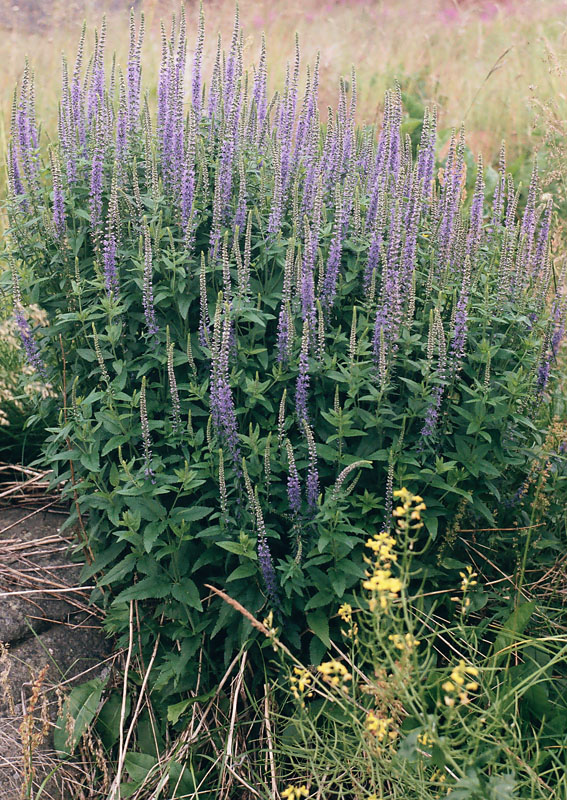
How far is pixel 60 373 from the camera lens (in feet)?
11.5

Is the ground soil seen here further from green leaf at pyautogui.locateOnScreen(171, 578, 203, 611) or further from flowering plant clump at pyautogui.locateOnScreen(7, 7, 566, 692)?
green leaf at pyautogui.locateOnScreen(171, 578, 203, 611)

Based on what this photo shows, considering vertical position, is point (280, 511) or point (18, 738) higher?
point (280, 511)

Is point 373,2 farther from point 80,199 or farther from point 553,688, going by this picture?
point 553,688

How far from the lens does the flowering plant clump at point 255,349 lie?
9.46 ft

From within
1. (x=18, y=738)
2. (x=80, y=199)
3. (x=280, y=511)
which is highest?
(x=80, y=199)

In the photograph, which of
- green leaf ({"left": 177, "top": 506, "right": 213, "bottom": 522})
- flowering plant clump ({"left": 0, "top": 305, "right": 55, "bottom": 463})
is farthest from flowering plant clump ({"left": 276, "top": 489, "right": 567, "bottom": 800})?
flowering plant clump ({"left": 0, "top": 305, "right": 55, "bottom": 463})

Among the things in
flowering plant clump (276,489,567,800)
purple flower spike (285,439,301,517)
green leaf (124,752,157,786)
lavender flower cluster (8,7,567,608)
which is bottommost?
green leaf (124,752,157,786)

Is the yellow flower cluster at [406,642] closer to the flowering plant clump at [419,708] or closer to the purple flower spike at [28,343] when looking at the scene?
the flowering plant clump at [419,708]

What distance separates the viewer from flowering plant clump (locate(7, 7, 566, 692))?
288cm

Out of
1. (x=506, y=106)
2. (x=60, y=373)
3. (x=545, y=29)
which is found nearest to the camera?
(x=60, y=373)

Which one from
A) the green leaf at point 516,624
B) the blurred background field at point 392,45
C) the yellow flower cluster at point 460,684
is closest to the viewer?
the yellow flower cluster at point 460,684

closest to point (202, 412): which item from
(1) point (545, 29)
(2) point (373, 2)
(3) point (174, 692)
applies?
(3) point (174, 692)

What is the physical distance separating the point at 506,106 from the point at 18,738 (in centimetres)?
890

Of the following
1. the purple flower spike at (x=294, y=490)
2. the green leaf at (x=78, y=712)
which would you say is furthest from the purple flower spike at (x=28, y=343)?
the green leaf at (x=78, y=712)
